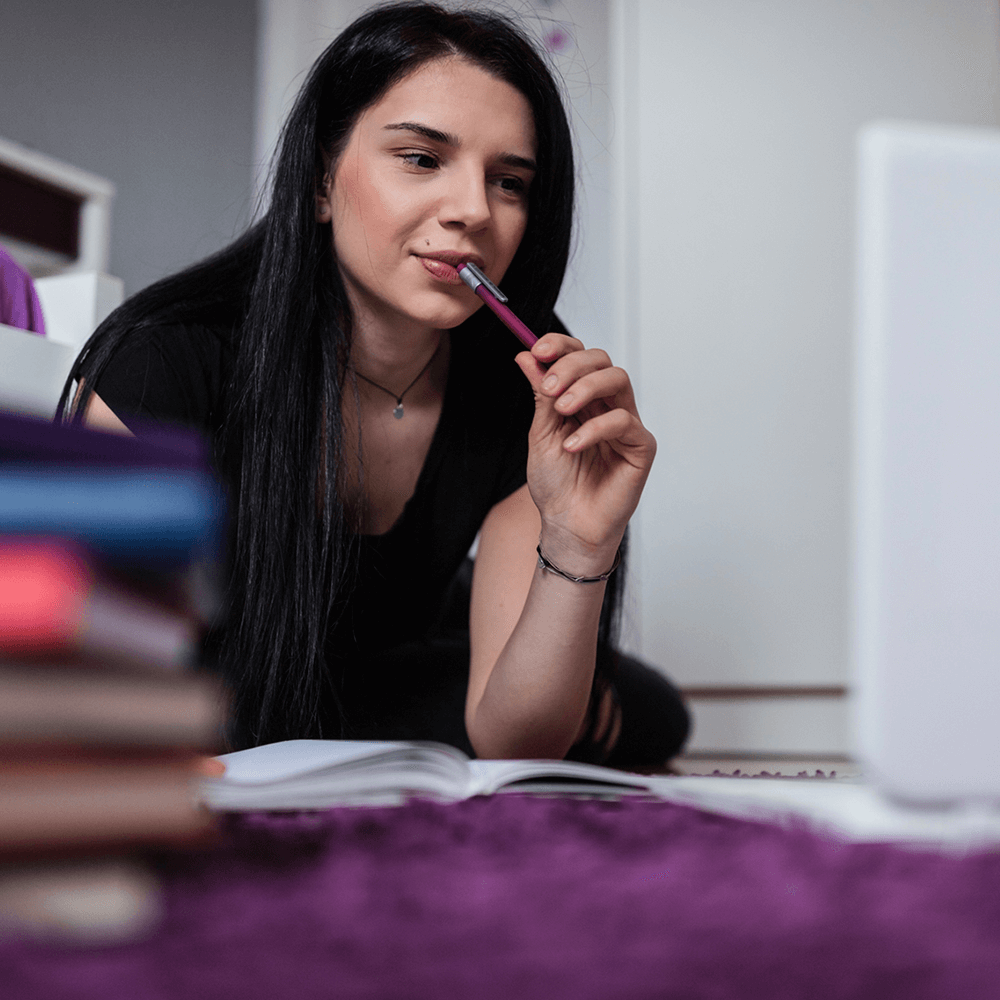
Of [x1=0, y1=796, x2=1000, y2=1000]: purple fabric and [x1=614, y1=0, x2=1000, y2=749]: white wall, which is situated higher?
[x1=614, y1=0, x2=1000, y2=749]: white wall

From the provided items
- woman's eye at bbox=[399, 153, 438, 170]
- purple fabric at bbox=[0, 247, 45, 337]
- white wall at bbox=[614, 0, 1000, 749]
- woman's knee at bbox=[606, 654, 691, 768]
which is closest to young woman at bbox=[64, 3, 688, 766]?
woman's eye at bbox=[399, 153, 438, 170]

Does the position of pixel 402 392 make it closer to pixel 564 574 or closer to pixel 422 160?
pixel 422 160

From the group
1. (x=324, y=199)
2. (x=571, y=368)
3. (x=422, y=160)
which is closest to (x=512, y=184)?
(x=422, y=160)

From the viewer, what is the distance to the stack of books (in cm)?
20

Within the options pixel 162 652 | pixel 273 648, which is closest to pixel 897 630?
pixel 162 652

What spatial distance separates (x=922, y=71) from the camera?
195cm

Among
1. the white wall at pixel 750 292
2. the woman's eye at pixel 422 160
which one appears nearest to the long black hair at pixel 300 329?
the woman's eye at pixel 422 160

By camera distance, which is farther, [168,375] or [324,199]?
[324,199]

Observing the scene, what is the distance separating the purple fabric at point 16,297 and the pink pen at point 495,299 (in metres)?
0.62

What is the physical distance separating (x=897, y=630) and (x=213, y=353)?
0.85m

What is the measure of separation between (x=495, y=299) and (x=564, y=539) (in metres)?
0.24

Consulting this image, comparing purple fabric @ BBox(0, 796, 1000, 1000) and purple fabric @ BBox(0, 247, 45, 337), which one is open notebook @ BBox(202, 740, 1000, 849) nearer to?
purple fabric @ BBox(0, 796, 1000, 1000)

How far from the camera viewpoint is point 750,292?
190 cm

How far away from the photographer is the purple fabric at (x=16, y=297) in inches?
45.7
